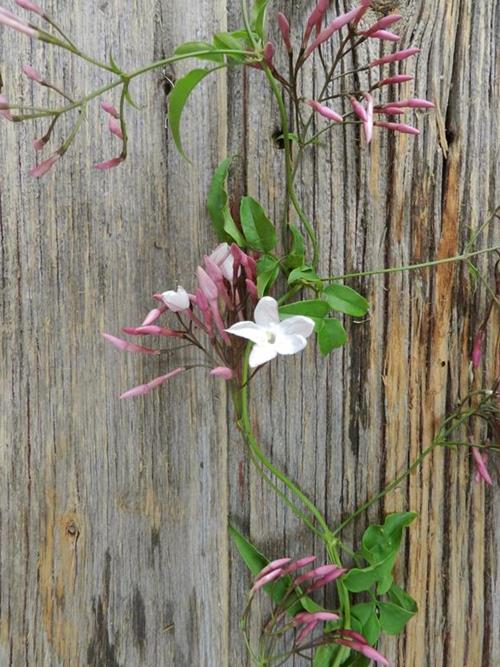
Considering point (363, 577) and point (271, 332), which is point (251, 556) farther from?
Result: point (271, 332)

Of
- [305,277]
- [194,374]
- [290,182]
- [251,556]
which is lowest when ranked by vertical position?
[251,556]

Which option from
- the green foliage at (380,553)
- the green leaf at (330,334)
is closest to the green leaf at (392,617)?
the green foliage at (380,553)

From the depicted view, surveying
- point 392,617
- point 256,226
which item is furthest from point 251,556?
point 256,226

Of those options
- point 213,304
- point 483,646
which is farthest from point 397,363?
point 483,646

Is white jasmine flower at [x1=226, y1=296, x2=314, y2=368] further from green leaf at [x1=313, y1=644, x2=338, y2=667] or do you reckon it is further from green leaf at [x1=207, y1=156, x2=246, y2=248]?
green leaf at [x1=313, y1=644, x2=338, y2=667]

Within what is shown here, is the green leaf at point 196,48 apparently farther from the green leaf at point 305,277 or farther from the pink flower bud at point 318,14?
the green leaf at point 305,277

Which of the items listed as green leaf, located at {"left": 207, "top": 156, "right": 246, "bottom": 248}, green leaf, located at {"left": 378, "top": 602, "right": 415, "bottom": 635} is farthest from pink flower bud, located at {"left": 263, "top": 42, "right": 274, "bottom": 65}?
green leaf, located at {"left": 378, "top": 602, "right": 415, "bottom": 635}

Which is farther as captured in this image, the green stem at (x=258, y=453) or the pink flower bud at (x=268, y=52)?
the green stem at (x=258, y=453)
